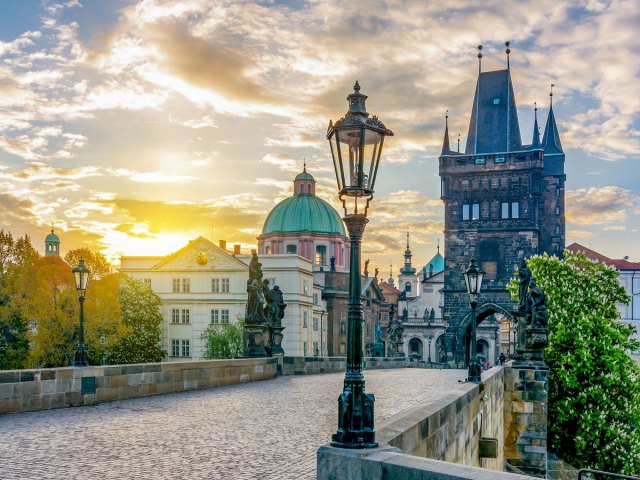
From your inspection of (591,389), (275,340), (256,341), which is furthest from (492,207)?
(256,341)

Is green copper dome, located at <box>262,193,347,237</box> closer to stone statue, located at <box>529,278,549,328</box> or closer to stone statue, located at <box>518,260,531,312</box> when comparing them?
stone statue, located at <box>518,260,531,312</box>

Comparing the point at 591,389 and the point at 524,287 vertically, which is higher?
the point at 524,287

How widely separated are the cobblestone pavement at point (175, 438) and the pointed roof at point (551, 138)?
226 ft

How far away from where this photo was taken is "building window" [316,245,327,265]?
84.8 metres

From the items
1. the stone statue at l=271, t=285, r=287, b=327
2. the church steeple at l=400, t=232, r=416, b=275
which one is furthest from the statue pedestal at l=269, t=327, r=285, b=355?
the church steeple at l=400, t=232, r=416, b=275

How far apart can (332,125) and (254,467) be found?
13.2ft

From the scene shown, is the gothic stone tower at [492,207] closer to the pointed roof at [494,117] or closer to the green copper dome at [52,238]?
the pointed roof at [494,117]

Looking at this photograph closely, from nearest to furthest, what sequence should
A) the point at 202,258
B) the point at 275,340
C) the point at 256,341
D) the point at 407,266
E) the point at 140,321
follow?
the point at 256,341 < the point at 275,340 < the point at 140,321 < the point at 202,258 < the point at 407,266

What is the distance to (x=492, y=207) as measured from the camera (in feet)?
232

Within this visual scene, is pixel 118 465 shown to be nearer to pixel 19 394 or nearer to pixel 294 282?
pixel 19 394

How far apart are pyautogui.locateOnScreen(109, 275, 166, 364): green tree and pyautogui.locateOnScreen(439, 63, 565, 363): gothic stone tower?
26614 millimetres

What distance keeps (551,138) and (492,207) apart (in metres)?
16.4

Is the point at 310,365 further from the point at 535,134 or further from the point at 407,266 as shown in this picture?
the point at 407,266

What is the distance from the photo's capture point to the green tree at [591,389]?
28781 mm
